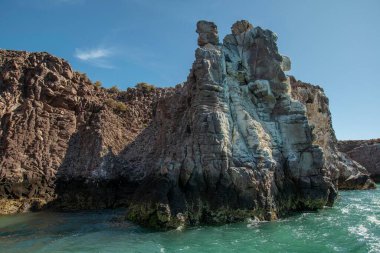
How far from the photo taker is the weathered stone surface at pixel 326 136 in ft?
116

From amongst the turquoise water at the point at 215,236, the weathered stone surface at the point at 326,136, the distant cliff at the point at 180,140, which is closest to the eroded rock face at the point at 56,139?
the distant cliff at the point at 180,140

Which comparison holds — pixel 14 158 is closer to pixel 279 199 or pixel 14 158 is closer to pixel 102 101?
pixel 102 101

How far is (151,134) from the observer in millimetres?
36750

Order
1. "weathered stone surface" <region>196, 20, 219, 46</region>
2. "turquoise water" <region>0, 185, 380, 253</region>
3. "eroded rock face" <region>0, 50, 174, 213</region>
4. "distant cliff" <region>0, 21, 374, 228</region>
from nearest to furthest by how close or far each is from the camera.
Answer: "turquoise water" <region>0, 185, 380, 253</region>, "distant cliff" <region>0, 21, 374, 228</region>, "weathered stone surface" <region>196, 20, 219, 46</region>, "eroded rock face" <region>0, 50, 174, 213</region>

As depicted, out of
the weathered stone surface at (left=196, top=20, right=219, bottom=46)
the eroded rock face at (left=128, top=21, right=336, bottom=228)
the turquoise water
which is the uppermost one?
the weathered stone surface at (left=196, top=20, right=219, bottom=46)

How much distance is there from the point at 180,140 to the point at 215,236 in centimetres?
722

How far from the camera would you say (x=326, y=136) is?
133 ft

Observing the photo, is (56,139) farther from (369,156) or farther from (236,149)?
(369,156)

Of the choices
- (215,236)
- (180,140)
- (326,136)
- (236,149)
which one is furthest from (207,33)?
(326,136)

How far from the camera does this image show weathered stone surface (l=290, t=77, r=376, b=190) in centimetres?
3547

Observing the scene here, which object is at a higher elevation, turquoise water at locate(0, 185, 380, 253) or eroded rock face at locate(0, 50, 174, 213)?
eroded rock face at locate(0, 50, 174, 213)

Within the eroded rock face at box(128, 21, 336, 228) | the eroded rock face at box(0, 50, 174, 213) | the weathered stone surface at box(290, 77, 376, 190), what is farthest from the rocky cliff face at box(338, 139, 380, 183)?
the eroded rock face at box(0, 50, 174, 213)

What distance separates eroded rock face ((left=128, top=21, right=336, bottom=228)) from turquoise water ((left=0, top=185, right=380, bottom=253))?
1257 mm

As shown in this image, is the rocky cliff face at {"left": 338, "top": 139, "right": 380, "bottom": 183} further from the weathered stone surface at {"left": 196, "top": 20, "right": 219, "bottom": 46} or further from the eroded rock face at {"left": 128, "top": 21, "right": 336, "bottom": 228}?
the weathered stone surface at {"left": 196, "top": 20, "right": 219, "bottom": 46}
